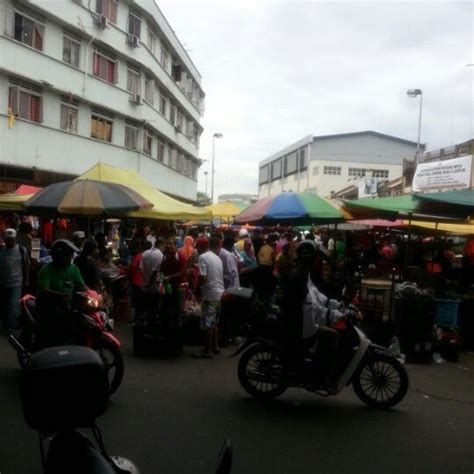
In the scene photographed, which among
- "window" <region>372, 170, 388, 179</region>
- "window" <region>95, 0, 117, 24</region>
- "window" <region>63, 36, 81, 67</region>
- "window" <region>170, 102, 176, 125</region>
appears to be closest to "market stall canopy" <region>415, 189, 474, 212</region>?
"window" <region>63, 36, 81, 67</region>

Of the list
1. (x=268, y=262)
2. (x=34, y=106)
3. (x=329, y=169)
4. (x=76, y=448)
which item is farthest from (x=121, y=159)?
(x=329, y=169)

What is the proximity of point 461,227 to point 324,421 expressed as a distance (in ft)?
37.9

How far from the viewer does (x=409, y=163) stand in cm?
2992

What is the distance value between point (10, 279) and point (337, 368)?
5326 mm

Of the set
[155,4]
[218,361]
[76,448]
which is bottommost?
[218,361]

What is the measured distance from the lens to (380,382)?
5.67 m

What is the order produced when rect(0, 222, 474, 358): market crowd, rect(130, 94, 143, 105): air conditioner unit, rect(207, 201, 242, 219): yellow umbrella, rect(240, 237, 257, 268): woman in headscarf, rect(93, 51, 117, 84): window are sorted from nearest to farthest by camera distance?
rect(0, 222, 474, 358): market crowd → rect(240, 237, 257, 268): woman in headscarf → rect(207, 201, 242, 219): yellow umbrella → rect(93, 51, 117, 84): window → rect(130, 94, 143, 105): air conditioner unit

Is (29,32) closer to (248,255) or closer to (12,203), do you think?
(12,203)

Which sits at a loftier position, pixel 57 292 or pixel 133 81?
pixel 133 81

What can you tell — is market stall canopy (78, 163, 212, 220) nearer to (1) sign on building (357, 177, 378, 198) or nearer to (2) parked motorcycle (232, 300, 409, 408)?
(2) parked motorcycle (232, 300, 409, 408)

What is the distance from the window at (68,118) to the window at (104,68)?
7.88ft

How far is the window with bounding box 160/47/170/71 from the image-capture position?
32.1 meters

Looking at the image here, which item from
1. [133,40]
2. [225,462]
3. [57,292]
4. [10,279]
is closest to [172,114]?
[133,40]

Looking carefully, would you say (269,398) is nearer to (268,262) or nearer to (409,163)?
(268,262)
